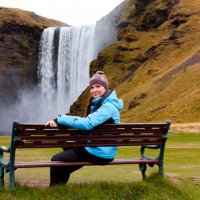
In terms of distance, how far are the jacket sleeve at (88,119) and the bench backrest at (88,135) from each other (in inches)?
6.9

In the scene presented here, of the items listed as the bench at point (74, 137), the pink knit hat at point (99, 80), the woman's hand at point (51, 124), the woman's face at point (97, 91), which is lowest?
the bench at point (74, 137)

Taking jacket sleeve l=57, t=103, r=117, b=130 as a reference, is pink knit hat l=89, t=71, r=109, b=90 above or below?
above

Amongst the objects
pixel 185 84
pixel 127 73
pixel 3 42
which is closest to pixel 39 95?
pixel 3 42

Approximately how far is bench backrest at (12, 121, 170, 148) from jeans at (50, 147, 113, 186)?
0.53 ft

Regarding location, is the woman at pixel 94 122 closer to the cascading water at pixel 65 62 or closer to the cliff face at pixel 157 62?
the cliff face at pixel 157 62

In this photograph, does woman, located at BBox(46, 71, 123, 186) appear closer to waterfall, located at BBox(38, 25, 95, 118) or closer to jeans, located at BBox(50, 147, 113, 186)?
jeans, located at BBox(50, 147, 113, 186)

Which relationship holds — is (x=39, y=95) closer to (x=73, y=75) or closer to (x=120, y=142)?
(x=73, y=75)

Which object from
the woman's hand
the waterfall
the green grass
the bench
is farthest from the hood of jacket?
the waterfall

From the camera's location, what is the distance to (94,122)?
8.80 meters

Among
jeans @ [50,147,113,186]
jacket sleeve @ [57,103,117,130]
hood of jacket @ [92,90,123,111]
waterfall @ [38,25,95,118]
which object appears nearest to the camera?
jacket sleeve @ [57,103,117,130]

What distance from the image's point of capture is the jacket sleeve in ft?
28.5

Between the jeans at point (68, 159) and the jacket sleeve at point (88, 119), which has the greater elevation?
the jacket sleeve at point (88, 119)

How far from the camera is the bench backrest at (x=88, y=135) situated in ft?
28.3

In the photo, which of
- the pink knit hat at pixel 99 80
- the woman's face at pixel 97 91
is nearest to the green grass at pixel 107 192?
the woman's face at pixel 97 91
